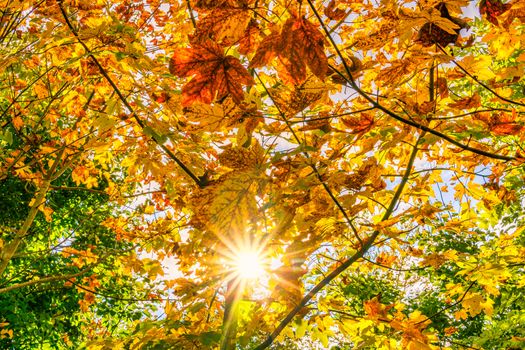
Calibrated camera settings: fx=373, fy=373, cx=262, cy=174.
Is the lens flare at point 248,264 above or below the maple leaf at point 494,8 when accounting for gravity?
below

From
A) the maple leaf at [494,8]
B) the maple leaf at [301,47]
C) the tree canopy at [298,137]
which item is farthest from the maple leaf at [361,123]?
the maple leaf at [301,47]

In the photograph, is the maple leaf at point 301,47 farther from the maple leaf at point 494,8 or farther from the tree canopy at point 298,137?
the maple leaf at point 494,8

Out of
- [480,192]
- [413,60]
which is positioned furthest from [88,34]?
[480,192]

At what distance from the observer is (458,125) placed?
1.32 m

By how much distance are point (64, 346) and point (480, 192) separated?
946cm

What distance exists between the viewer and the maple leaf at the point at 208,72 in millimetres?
778

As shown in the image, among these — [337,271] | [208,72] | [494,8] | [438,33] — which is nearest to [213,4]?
[208,72]

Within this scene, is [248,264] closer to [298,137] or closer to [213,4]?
[298,137]

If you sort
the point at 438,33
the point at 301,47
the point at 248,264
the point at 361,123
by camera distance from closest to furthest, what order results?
the point at 301,47 < the point at 438,33 < the point at 361,123 < the point at 248,264

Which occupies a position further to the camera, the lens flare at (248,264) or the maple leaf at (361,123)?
the lens flare at (248,264)

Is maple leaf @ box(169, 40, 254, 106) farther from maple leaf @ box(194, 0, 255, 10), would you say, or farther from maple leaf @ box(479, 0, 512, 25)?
maple leaf @ box(479, 0, 512, 25)

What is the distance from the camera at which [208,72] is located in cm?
80

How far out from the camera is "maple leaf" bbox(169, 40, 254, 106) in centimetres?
78

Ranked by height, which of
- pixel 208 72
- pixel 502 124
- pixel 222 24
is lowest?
pixel 208 72
